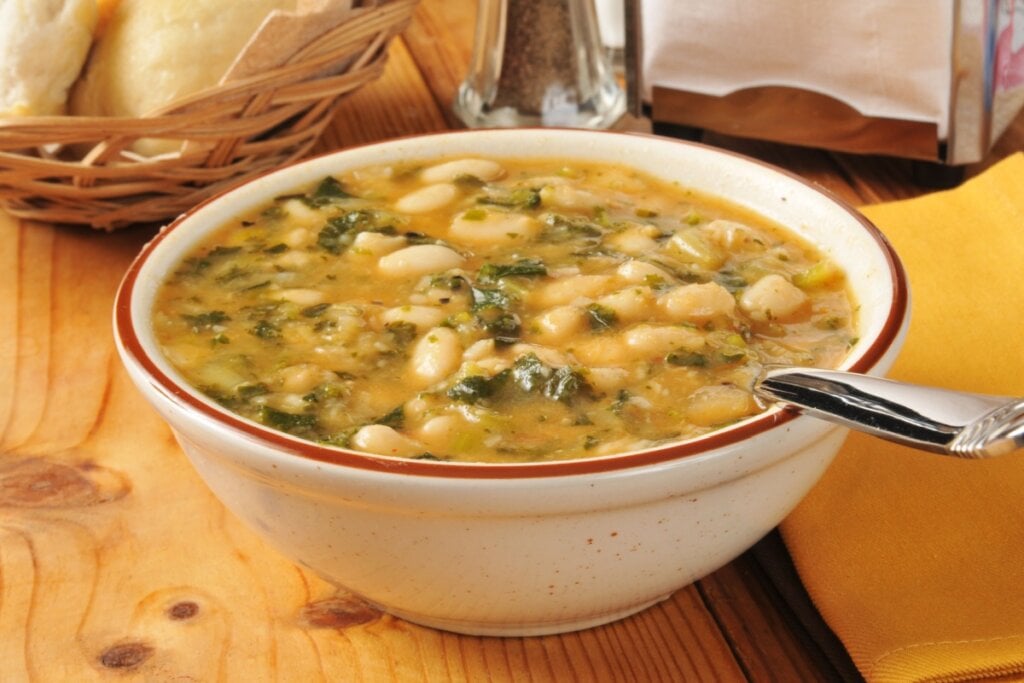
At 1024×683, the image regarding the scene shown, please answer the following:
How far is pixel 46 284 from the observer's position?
2.00 m

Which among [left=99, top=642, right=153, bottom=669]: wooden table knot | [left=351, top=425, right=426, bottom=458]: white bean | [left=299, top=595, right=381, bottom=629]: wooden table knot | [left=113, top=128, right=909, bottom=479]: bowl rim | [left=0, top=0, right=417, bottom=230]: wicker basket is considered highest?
[left=113, top=128, right=909, bottom=479]: bowl rim

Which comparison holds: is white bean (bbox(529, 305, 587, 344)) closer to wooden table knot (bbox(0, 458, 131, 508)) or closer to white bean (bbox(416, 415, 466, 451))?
white bean (bbox(416, 415, 466, 451))

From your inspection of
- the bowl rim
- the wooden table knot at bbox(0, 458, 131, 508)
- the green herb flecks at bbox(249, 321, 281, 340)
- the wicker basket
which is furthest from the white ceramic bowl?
the wicker basket

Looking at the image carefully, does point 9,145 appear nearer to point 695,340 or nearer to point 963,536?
point 695,340

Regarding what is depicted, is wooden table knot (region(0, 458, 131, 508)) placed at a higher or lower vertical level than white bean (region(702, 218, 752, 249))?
lower

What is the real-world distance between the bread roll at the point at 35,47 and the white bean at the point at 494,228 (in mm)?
771

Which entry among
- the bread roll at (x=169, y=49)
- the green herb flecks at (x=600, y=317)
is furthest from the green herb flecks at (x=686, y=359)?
the bread roll at (x=169, y=49)

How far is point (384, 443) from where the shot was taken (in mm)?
1130

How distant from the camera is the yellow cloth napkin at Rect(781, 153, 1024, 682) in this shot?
3.84 feet

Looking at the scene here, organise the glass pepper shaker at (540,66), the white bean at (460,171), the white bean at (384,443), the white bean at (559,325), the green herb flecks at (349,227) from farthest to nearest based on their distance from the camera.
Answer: the glass pepper shaker at (540,66)
the white bean at (460,171)
the green herb flecks at (349,227)
the white bean at (559,325)
the white bean at (384,443)

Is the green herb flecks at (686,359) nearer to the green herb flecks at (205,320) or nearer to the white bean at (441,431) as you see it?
the white bean at (441,431)

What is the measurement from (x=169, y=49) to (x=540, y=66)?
2.23 feet

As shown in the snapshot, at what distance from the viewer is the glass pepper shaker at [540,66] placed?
90.0 inches

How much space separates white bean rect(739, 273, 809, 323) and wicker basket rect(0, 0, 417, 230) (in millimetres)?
757
